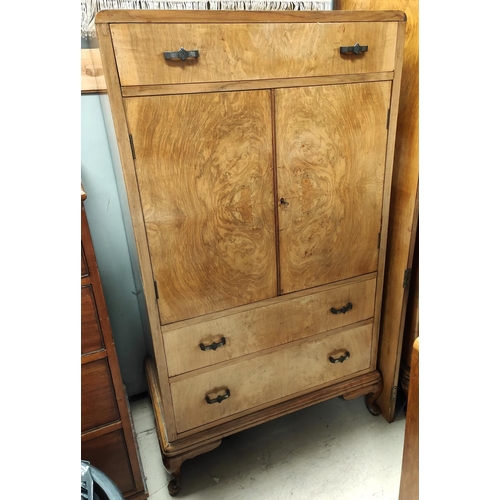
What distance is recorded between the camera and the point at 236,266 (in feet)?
3.79

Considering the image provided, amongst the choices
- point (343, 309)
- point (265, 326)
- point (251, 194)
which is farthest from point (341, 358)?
point (251, 194)

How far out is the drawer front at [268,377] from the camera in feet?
4.11

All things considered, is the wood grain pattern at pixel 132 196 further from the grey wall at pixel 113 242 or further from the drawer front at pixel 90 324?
the grey wall at pixel 113 242

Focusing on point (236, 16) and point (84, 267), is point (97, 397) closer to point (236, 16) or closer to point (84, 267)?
point (84, 267)

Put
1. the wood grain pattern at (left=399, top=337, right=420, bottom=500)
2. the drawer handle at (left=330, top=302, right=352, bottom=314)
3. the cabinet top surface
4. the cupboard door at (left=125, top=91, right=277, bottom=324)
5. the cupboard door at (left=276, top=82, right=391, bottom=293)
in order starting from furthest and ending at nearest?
the drawer handle at (left=330, top=302, right=352, bottom=314) < the cupboard door at (left=276, top=82, right=391, bottom=293) < the cupboard door at (left=125, top=91, right=277, bottom=324) < the cabinet top surface < the wood grain pattern at (left=399, top=337, right=420, bottom=500)

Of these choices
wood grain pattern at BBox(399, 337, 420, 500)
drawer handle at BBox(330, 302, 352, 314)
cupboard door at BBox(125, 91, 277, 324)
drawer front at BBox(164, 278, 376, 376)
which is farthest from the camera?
drawer handle at BBox(330, 302, 352, 314)

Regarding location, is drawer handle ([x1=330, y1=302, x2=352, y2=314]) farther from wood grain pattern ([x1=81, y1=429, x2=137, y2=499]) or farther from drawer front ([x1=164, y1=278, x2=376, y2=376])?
wood grain pattern ([x1=81, y1=429, x2=137, y2=499])

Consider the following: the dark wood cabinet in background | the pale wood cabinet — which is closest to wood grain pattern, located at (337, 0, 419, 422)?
the pale wood cabinet

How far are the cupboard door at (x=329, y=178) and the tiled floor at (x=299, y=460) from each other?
2.22 ft

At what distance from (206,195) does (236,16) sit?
423mm

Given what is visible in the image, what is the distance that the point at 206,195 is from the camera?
1.05 metres

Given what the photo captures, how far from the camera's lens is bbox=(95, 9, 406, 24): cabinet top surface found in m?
0.84

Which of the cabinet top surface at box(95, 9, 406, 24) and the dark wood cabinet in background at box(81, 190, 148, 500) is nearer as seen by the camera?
the cabinet top surface at box(95, 9, 406, 24)
